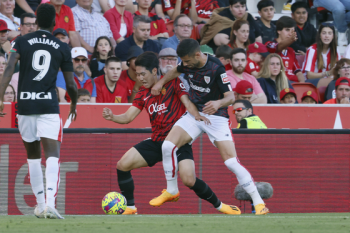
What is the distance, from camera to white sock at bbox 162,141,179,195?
20.4ft

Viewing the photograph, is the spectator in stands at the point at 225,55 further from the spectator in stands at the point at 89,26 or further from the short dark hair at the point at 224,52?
the spectator in stands at the point at 89,26

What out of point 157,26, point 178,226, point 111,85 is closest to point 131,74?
point 111,85

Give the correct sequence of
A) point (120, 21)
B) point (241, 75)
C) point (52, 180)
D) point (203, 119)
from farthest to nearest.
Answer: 1. point (120, 21)
2. point (241, 75)
3. point (203, 119)
4. point (52, 180)

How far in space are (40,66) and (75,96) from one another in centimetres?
52

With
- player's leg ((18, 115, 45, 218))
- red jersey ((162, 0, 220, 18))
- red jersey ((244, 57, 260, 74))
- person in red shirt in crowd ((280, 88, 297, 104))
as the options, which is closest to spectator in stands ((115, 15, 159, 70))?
red jersey ((244, 57, 260, 74))

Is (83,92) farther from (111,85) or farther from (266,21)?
(266,21)

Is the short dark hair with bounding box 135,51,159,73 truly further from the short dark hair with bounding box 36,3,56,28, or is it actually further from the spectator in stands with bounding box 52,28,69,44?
the spectator in stands with bounding box 52,28,69,44

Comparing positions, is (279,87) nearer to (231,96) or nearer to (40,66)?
(231,96)

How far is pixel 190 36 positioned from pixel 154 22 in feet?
3.16

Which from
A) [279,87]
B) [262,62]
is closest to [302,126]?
[279,87]

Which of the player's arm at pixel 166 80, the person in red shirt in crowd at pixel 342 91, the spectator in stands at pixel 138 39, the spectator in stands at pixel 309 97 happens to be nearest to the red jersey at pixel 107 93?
the spectator in stands at pixel 138 39

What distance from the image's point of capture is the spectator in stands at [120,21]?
10.7m

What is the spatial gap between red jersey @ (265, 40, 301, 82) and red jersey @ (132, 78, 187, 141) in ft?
15.9

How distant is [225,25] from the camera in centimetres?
1120
